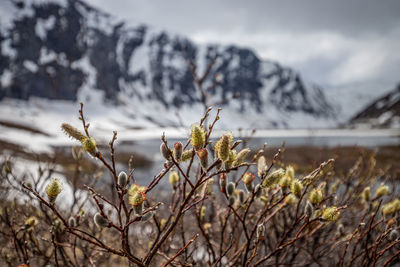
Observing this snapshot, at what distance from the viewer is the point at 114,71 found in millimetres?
135000

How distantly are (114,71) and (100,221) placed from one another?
144 meters

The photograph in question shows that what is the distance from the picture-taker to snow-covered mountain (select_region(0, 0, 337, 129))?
300ft

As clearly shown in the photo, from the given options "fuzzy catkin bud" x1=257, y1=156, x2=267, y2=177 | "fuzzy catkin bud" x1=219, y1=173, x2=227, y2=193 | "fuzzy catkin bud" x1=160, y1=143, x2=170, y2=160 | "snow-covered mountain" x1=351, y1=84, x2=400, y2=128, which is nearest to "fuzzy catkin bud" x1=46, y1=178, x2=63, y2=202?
"fuzzy catkin bud" x1=160, y1=143, x2=170, y2=160

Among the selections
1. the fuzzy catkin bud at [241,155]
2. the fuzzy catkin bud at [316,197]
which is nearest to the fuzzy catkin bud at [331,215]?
the fuzzy catkin bud at [316,197]

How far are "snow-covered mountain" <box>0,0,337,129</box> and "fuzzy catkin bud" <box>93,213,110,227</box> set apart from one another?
50.6 m

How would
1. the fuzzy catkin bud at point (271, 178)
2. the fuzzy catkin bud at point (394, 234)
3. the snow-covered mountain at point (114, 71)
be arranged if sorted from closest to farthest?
the fuzzy catkin bud at point (271, 178) → the fuzzy catkin bud at point (394, 234) → the snow-covered mountain at point (114, 71)

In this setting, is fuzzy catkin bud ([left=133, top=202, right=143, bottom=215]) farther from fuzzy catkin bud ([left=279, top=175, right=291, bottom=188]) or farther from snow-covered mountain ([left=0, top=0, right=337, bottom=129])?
snow-covered mountain ([left=0, top=0, right=337, bottom=129])

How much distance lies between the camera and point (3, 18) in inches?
3728

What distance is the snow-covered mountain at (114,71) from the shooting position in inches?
3602

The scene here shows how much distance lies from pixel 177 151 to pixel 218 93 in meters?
167

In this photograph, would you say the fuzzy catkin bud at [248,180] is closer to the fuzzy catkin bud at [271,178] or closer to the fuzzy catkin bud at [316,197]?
the fuzzy catkin bud at [271,178]

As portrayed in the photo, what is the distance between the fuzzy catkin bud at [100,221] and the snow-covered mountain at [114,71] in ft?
166

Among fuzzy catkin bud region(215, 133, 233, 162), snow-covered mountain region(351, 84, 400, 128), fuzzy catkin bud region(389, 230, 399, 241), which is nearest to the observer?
fuzzy catkin bud region(215, 133, 233, 162)

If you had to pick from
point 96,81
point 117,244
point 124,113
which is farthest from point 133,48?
point 117,244
